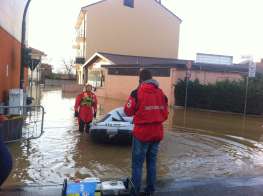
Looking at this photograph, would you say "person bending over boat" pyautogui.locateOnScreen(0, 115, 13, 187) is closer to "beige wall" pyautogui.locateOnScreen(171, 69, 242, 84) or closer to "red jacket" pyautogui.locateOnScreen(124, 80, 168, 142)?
"red jacket" pyautogui.locateOnScreen(124, 80, 168, 142)

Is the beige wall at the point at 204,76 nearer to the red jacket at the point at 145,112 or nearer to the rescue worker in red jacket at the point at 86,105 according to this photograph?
the rescue worker in red jacket at the point at 86,105

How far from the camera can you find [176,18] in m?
48.7

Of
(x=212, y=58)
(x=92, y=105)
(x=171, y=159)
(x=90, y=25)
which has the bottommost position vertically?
(x=171, y=159)

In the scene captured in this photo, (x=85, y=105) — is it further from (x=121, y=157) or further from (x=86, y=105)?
(x=121, y=157)

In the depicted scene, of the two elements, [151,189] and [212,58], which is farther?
[212,58]

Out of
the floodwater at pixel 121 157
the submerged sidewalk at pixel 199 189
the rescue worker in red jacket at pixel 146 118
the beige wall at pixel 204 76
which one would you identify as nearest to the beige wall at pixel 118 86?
the beige wall at pixel 204 76

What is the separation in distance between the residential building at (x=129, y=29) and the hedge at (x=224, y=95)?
22.3 metres

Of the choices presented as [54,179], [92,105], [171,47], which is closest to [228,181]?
[54,179]

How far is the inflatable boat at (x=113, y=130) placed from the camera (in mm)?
9977

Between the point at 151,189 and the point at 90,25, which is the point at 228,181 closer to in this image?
the point at 151,189

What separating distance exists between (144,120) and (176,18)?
44727 millimetres

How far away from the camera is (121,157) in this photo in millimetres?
8914

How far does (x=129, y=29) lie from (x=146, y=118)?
4178 cm

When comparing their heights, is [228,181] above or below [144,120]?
below
